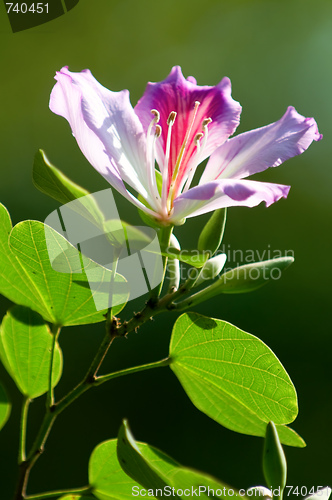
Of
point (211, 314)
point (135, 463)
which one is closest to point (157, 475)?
point (135, 463)

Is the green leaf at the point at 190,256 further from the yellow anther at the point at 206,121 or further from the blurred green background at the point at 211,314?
the blurred green background at the point at 211,314

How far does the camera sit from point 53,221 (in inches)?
26.9

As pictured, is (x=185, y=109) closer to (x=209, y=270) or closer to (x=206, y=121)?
(x=206, y=121)

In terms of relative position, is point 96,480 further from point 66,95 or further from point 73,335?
point 73,335

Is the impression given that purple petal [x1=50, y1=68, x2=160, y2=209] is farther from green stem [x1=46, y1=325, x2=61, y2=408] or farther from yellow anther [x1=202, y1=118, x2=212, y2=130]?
green stem [x1=46, y1=325, x2=61, y2=408]

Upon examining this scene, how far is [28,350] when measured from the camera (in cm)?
76

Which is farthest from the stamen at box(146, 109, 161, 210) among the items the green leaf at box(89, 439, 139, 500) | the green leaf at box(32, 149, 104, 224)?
the green leaf at box(89, 439, 139, 500)

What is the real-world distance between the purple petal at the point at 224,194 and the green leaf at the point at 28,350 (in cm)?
24

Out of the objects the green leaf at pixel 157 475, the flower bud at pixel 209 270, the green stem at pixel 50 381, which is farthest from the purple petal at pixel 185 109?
the green leaf at pixel 157 475

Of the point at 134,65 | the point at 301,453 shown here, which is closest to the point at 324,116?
the point at 134,65

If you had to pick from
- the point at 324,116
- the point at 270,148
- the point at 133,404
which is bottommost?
the point at 133,404

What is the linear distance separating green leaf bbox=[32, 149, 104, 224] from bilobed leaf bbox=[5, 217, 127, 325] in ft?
0.18

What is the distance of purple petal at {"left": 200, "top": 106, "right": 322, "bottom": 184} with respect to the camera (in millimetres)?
678

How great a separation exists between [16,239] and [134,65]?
353cm
